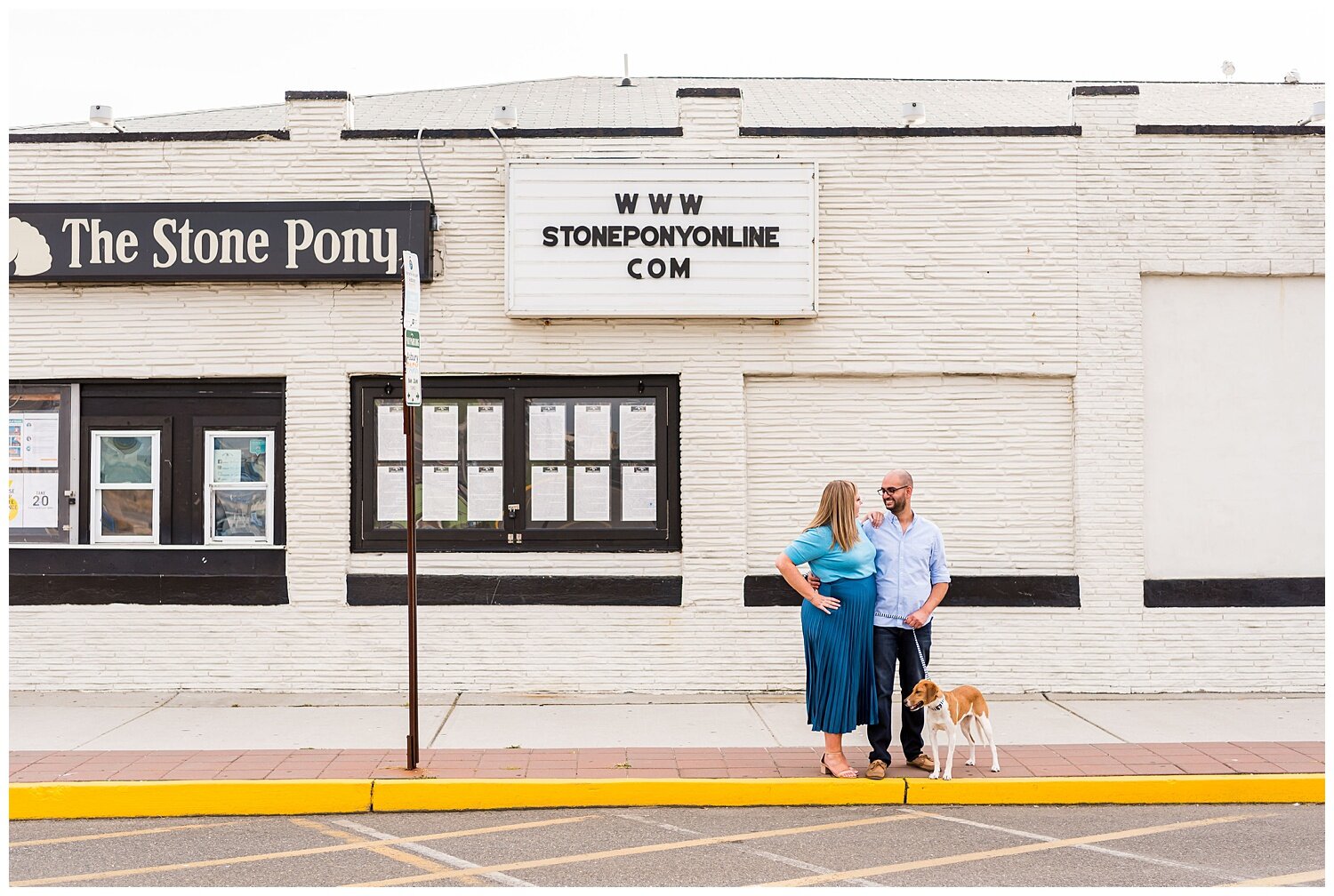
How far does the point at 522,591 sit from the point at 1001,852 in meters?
4.84

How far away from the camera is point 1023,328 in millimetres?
9695

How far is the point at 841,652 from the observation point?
6.98 meters

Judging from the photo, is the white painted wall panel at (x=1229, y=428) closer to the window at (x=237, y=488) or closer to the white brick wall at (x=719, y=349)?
the white brick wall at (x=719, y=349)

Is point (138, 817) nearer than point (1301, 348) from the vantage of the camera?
Yes

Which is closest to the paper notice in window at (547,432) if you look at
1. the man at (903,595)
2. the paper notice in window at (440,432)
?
the paper notice in window at (440,432)

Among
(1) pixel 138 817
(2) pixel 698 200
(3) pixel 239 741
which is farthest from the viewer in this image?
(2) pixel 698 200

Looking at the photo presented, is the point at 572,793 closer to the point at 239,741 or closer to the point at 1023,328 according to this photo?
the point at 239,741

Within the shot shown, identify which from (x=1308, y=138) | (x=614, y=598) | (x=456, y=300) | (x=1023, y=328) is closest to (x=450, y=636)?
(x=614, y=598)

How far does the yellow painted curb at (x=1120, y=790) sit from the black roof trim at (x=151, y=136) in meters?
7.13

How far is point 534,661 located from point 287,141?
471 cm

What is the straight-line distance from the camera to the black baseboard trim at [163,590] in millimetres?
9695

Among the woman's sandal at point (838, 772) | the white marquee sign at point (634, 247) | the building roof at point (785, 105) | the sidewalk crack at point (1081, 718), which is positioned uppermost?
the building roof at point (785, 105)

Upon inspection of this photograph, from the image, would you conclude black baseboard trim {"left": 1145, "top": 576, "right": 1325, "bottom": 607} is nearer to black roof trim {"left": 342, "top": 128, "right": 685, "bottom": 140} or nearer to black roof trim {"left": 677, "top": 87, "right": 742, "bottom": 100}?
black roof trim {"left": 677, "top": 87, "right": 742, "bottom": 100}

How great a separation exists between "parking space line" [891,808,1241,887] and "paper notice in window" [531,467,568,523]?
4070 mm
